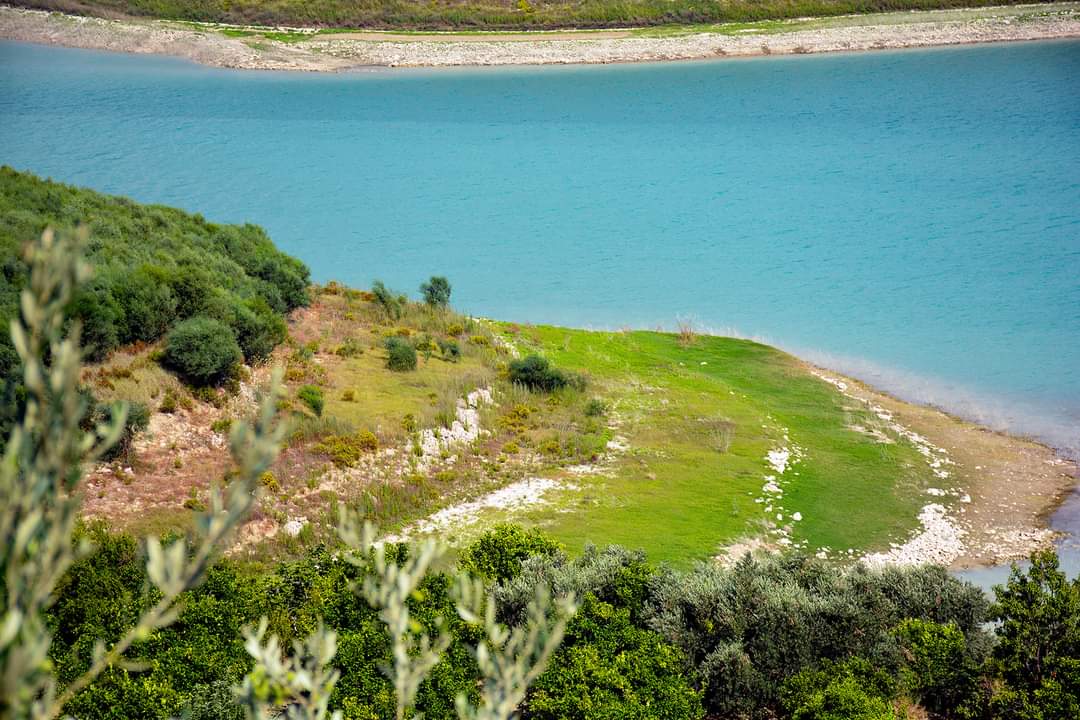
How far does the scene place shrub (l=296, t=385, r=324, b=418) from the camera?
16734mm

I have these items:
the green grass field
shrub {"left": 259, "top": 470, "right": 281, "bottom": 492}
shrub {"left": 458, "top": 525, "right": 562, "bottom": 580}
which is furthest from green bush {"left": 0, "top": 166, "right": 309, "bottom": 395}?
shrub {"left": 458, "top": 525, "right": 562, "bottom": 580}

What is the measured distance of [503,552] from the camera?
11742 mm

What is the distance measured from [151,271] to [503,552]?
10.1 m

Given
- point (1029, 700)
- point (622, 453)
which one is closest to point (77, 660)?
point (1029, 700)

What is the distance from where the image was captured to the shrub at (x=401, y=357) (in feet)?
64.4

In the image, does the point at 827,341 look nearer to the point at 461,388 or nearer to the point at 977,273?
the point at 977,273

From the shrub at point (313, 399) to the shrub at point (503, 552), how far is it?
581 centimetres

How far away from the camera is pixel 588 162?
141 feet

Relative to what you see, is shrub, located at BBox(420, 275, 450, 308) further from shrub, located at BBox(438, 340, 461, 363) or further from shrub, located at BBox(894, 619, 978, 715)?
shrub, located at BBox(894, 619, 978, 715)

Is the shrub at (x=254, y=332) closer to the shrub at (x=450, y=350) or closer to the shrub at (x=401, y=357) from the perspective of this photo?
the shrub at (x=401, y=357)

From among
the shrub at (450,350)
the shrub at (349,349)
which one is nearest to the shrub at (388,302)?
the shrub at (450,350)

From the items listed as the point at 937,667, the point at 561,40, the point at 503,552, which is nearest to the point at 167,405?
the point at 503,552

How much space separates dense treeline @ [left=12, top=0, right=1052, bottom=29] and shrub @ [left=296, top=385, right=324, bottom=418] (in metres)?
63.1

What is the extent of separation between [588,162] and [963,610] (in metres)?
34.4
